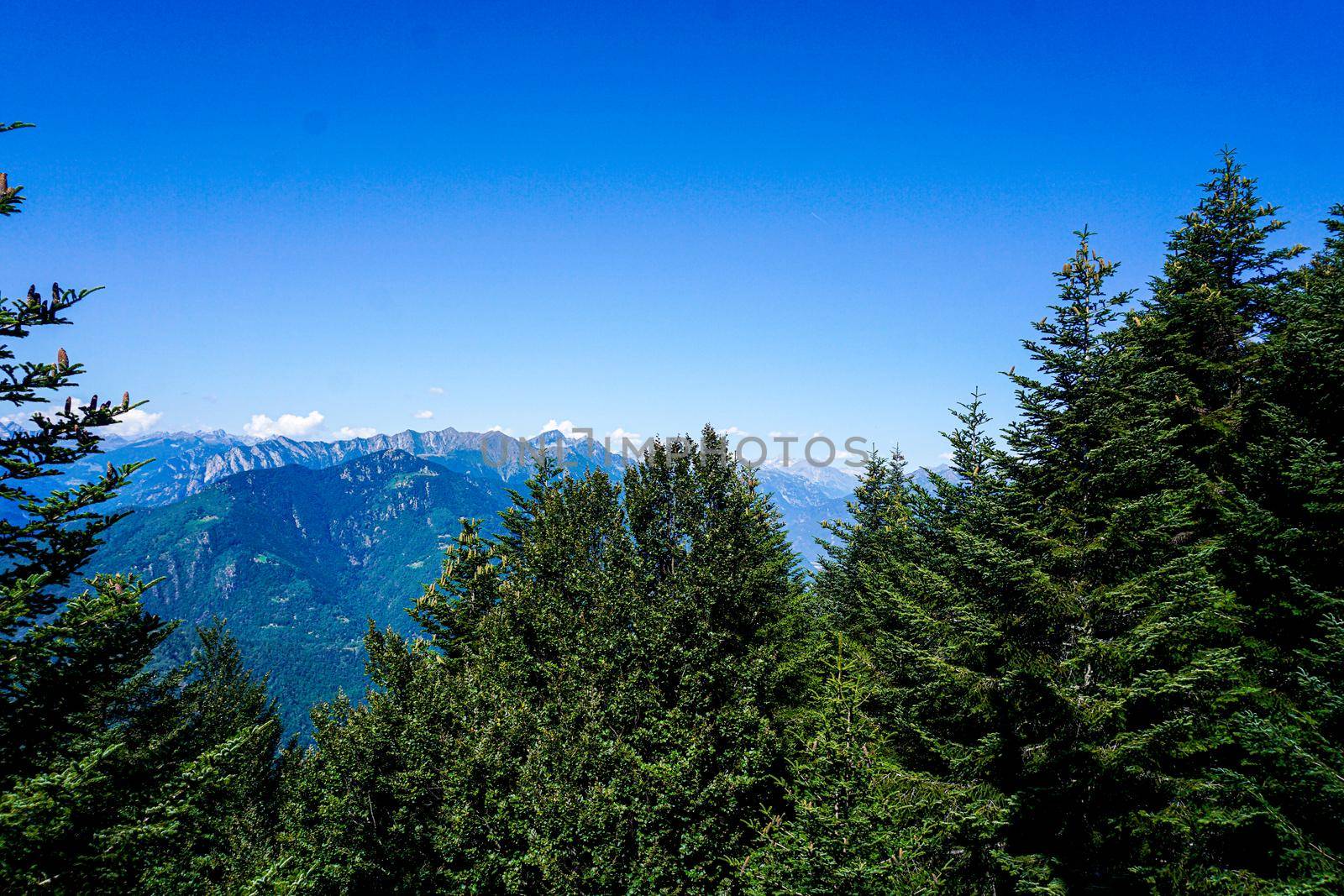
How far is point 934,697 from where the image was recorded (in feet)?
54.7

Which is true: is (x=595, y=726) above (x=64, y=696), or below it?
below

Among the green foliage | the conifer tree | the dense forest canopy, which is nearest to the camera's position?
the green foliage

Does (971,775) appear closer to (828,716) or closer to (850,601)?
(828,716)

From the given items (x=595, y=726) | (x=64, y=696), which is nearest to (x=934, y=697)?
(x=595, y=726)

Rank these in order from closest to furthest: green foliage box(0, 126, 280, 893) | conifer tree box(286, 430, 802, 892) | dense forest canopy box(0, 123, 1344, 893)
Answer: green foliage box(0, 126, 280, 893)
dense forest canopy box(0, 123, 1344, 893)
conifer tree box(286, 430, 802, 892)

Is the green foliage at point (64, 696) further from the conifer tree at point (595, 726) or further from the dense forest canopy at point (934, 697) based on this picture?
the conifer tree at point (595, 726)

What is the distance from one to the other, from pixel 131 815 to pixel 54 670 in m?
2.63

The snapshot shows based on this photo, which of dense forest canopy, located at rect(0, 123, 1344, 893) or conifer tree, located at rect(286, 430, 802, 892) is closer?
dense forest canopy, located at rect(0, 123, 1344, 893)

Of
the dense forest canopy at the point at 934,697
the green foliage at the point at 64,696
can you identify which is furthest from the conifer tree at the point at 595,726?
the green foliage at the point at 64,696

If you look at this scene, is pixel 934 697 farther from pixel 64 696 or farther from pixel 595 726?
pixel 64 696

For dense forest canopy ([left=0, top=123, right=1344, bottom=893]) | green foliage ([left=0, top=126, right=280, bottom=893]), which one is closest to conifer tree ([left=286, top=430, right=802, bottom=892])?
dense forest canopy ([left=0, top=123, right=1344, bottom=893])

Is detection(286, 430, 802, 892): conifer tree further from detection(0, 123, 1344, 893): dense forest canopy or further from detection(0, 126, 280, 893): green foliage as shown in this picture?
detection(0, 126, 280, 893): green foliage

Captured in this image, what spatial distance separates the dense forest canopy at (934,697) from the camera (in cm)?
849

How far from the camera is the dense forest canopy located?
8492 millimetres
